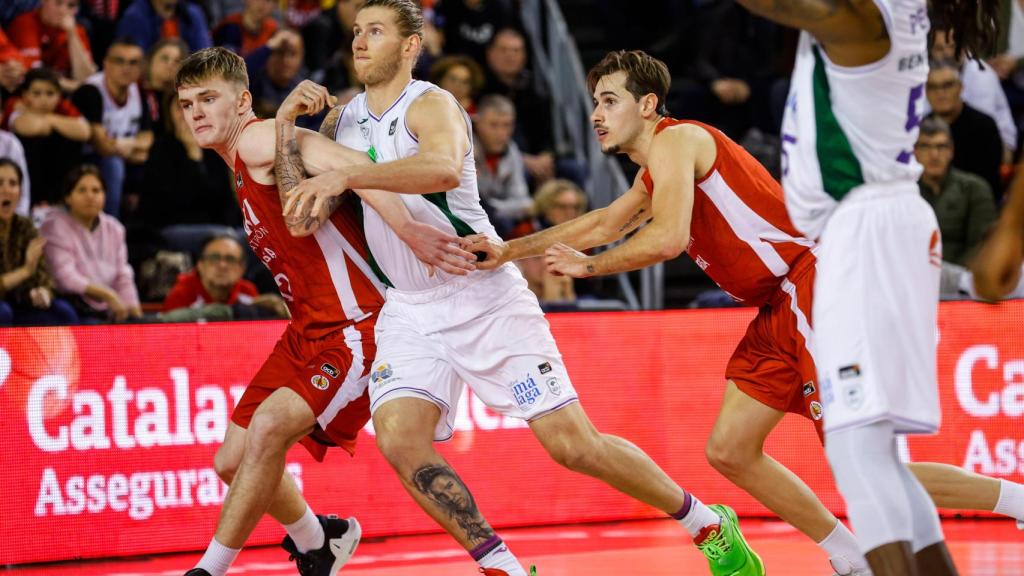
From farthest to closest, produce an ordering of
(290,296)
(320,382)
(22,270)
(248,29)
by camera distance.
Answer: (248,29) → (22,270) → (290,296) → (320,382)

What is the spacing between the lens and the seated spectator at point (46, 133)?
966cm

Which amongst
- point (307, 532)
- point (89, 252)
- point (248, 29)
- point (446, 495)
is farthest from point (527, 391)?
point (248, 29)

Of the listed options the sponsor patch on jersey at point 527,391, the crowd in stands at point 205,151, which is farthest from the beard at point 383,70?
the crowd in stands at point 205,151

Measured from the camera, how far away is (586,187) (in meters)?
12.2

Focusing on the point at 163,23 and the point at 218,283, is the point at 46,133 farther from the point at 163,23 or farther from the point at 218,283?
the point at 218,283

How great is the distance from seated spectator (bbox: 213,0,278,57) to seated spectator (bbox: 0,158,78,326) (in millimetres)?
3070

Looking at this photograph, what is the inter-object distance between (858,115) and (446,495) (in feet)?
7.60

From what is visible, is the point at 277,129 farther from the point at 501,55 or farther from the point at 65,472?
the point at 501,55

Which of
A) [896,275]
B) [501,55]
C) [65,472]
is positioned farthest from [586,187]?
[896,275]

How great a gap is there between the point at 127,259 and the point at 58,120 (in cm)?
115

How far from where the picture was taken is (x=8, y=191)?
28.9 feet

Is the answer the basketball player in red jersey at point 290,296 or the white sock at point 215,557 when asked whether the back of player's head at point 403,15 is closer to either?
the basketball player in red jersey at point 290,296

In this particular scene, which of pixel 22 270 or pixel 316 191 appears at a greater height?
pixel 316 191

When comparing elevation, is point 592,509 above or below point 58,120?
below
